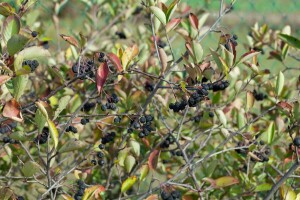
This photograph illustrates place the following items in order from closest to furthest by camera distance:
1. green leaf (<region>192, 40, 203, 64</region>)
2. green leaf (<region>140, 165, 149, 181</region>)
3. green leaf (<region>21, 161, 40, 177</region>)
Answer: green leaf (<region>21, 161, 40, 177</region>), green leaf (<region>192, 40, 203, 64</region>), green leaf (<region>140, 165, 149, 181</region>)

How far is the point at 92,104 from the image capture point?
2141mm

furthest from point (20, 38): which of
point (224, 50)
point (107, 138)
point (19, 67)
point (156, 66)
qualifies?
point (156, 66)

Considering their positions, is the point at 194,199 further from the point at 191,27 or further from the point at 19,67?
the point at 19,67

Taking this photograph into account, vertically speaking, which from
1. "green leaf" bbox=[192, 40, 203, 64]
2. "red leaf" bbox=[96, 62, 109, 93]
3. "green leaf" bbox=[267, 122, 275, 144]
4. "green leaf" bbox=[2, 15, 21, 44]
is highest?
"green leaf" bbox=[2, 15, 21, 44]

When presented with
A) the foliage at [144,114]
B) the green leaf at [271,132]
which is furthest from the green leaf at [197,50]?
the green leaf at [271,132]

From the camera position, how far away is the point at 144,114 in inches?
75.2

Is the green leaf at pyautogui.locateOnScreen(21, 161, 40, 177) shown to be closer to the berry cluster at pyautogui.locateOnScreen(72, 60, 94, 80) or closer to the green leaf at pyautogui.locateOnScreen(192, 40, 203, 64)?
the berry cluster at pyautogui.locateOnScreen(72, 60, 94, 80)

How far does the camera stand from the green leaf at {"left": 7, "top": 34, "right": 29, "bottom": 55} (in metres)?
1.33

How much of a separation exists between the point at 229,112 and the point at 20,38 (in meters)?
1.29

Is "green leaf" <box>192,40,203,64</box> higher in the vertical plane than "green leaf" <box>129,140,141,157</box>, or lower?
higher

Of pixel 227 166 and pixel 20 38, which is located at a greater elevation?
pixel 20 38

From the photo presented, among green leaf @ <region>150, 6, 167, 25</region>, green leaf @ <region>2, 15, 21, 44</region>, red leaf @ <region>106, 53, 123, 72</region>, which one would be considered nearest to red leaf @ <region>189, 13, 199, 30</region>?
green leaf @ <region>150, 6, 167, 25</region>

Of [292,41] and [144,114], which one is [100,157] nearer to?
[144,114]

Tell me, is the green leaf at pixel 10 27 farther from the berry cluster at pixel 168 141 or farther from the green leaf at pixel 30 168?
the berry cluster at pixel 168 141
